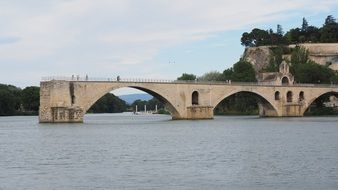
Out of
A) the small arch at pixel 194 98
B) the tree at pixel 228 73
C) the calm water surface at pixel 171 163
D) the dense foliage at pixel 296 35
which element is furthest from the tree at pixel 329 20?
the calm water surface at pixel 171 163

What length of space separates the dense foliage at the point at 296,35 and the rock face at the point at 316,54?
6.80 meters

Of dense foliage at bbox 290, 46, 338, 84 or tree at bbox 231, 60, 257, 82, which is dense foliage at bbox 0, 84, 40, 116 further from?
dense foliage at bbox 290, 46, 338, 84

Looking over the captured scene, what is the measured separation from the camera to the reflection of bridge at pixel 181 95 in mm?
66125

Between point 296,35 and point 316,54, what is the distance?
19.2 m

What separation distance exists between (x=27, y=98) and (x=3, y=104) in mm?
4430

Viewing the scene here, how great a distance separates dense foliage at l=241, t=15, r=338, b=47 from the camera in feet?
472

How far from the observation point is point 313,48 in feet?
447

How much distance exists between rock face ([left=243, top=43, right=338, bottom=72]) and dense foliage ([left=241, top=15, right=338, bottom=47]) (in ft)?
22.3

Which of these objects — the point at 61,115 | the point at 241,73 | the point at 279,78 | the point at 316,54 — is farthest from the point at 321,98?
the point at 61,115

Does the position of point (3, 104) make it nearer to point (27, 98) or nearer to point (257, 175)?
point (27, 98)

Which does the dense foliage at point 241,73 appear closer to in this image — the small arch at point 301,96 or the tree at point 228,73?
the tree at point 228,73

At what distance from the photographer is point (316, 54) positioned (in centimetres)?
13525

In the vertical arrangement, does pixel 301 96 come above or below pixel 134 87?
below

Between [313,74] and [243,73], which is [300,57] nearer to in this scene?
[243,73]
